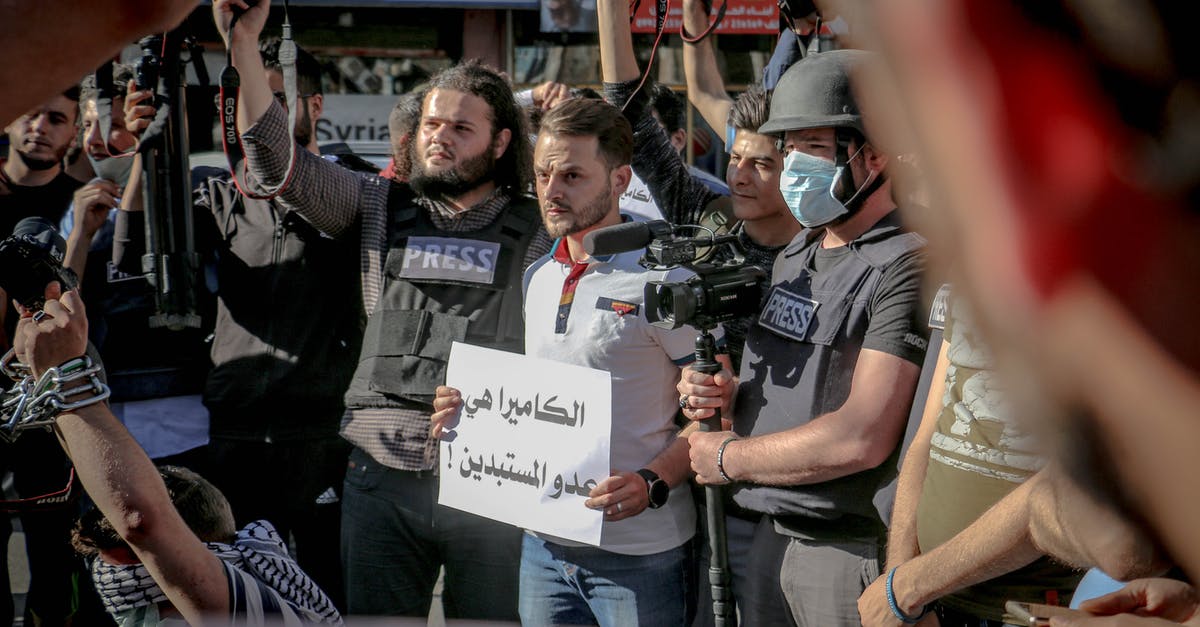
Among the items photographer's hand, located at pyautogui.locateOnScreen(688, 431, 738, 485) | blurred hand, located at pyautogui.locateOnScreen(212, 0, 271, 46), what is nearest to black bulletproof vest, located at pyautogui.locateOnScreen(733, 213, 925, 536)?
photographer's hand, located at pyautogui.locateOnScreen(688, 431, 738, 485)

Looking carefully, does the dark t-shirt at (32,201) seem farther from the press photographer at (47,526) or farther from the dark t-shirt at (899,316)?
the dark t-shirt at (899,316)

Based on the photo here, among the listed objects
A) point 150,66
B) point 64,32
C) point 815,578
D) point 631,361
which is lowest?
point 815,578

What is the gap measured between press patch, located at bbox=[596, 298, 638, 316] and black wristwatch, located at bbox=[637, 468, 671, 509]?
0.46 m

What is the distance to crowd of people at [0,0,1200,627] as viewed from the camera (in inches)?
11.6

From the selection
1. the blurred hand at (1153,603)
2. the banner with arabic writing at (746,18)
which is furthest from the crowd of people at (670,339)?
the banner with arabic writing at (746,18)

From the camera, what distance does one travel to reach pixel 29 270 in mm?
2730

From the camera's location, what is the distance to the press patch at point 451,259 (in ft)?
12.1

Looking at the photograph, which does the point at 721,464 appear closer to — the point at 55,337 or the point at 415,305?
the point at 415,305

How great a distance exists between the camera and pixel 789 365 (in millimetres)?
2973

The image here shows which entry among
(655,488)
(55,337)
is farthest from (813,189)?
(55,337)

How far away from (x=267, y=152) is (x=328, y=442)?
106 cm

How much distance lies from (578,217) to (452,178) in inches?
22.7

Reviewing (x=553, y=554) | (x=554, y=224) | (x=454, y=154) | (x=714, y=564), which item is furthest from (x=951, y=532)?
(x=454, y=154)

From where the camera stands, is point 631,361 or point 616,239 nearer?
point 616,239
